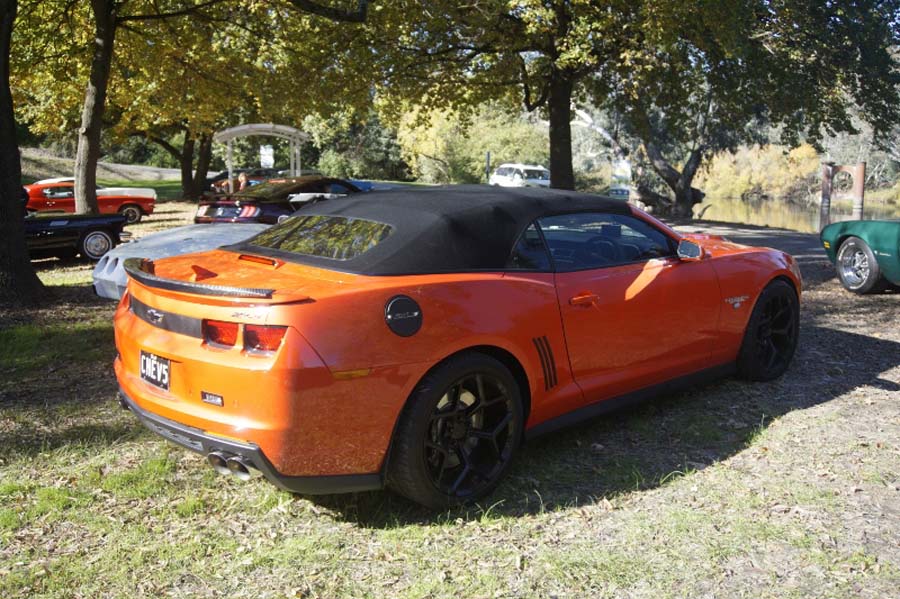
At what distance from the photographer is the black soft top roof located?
3805 mm

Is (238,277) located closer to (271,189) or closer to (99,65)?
(271,189)

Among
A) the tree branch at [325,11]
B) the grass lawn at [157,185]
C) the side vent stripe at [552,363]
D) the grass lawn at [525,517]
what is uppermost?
the tree branch at [325,11]

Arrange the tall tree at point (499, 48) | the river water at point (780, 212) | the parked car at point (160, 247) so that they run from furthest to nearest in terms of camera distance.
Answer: the river water at point (780, 212) → the tall tree at point (499, 48) → the parked car at point (160, 247)

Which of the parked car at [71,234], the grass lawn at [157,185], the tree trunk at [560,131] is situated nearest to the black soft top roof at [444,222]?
the parked car at [71,234]

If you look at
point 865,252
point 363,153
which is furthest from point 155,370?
point 363,153

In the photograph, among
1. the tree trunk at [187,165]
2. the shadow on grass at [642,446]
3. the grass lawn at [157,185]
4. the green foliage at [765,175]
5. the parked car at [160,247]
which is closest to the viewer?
the shadow on grass at [642,446]

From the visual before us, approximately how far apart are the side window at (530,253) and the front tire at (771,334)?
79.0 inches

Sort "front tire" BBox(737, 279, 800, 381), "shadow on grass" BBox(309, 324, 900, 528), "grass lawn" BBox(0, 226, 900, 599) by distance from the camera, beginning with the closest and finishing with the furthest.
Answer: "grass lawn" BBox(0, 226, 900, 599), "shadow on grass" BBox(309, 324, 900, 528), "front tire" BBox(737, 279, 800, 381)

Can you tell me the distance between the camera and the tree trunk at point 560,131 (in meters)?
18.6

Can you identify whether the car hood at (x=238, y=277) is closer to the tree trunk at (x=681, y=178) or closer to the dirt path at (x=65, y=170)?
the tree trunk at (x=681, y=178)

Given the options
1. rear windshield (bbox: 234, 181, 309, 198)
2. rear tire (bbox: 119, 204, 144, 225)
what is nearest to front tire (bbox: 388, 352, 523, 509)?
rear windshield (bbox: 234, 181, 309, 198)

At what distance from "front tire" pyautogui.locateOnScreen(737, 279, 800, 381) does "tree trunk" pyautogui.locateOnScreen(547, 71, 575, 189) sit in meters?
12.9

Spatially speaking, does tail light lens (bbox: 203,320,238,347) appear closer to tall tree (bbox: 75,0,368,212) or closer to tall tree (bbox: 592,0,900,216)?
tall tree (bbox: 75,0,368,212)

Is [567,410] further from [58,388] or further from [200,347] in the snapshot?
[58,388]
